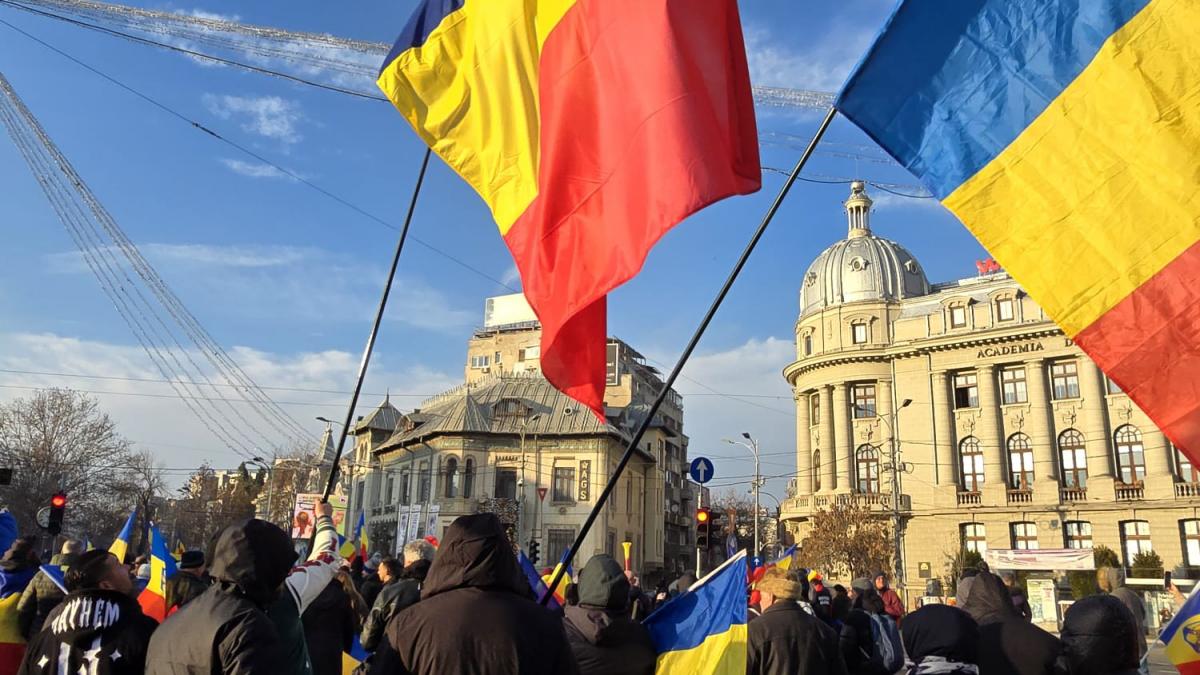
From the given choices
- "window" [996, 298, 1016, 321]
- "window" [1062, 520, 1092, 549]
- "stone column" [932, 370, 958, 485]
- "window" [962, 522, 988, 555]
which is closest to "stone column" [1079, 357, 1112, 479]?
"window" [1062, 520, 1092, 549]

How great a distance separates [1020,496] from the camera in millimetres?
46219

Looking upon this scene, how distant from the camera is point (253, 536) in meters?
3.27

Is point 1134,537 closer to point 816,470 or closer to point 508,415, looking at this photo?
point 816,470

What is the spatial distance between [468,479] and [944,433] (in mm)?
29010

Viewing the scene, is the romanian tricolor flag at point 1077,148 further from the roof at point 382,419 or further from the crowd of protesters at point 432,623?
the roof at point 382,419

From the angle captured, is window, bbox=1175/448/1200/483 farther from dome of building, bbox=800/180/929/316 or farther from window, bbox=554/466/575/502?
window, bbox=554/466/575/502

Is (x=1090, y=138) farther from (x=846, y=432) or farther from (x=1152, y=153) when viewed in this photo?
(x=846, y=432)

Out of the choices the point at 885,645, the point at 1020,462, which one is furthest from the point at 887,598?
the point at 1020,462

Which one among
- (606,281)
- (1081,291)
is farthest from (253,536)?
(1081,291)

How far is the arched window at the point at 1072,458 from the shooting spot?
45875 millimetres

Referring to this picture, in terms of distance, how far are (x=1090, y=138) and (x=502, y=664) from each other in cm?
327

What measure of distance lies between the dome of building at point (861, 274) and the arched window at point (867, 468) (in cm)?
982

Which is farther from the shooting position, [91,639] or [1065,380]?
[1065,380]

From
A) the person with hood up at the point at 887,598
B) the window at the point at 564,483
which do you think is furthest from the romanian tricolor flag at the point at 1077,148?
the window at the point at 564,483
